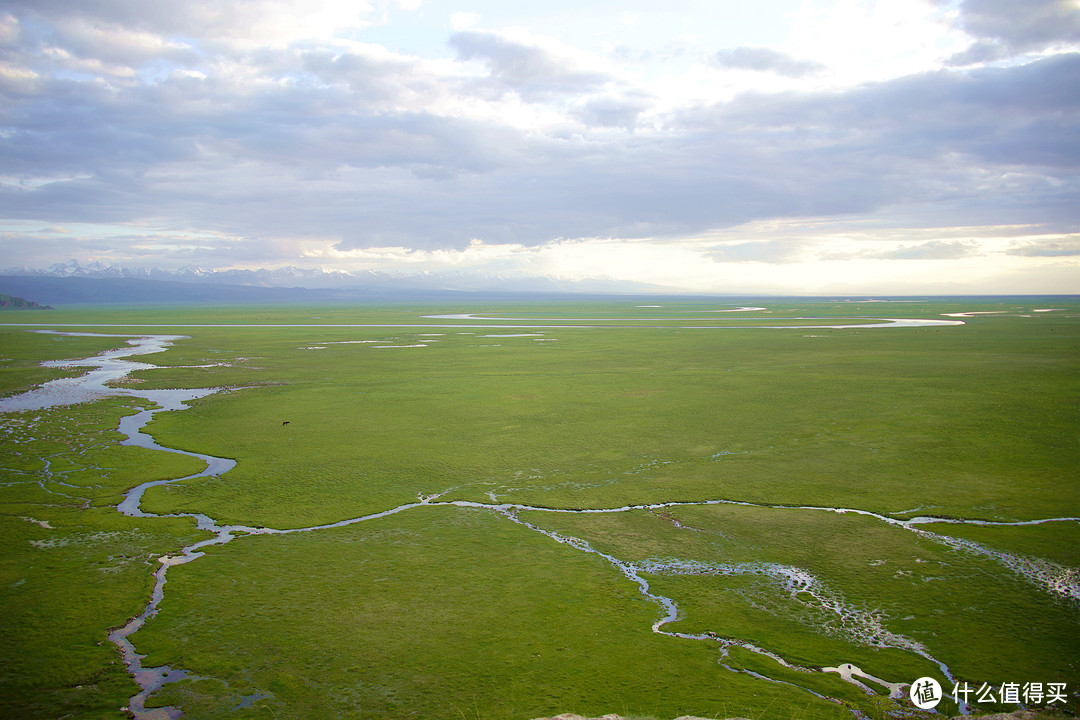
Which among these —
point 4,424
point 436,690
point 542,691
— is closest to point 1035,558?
point 542,691

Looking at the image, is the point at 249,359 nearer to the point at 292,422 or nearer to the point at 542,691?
the point at 292,422

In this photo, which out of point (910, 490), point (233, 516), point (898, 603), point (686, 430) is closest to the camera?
point (898, 603)

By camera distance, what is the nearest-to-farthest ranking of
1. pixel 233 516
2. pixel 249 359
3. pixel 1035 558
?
pixel 1035 558 → pixel 233 516 → pixel 249 359

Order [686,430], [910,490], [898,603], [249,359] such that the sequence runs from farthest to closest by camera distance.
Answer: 1. [249,359]
2. [686,430]
3. [910,490]
4. [898,603]

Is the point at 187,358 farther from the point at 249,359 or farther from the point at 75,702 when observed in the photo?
the point at 75,702

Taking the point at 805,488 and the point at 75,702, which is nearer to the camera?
the point at 75,702

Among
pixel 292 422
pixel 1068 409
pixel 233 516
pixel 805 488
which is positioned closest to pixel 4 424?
pixel 292 422
